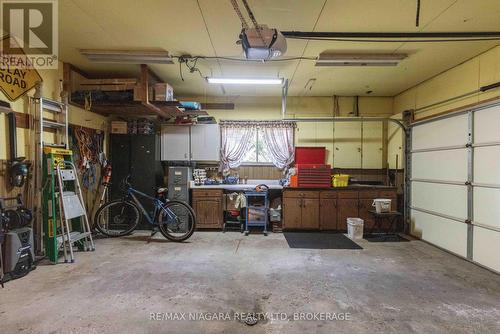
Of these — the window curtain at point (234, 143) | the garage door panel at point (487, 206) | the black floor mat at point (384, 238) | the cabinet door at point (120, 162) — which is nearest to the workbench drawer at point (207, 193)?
the window curtain at point (234, 143)

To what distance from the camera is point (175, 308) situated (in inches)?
96.8

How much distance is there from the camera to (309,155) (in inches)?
240

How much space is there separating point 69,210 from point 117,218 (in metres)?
1.41

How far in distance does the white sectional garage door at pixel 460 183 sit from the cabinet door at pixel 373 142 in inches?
36.0

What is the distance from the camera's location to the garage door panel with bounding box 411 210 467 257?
3983mm

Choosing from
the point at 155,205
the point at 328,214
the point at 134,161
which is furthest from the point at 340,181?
the point at 134,161

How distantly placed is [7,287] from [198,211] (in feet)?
9.88

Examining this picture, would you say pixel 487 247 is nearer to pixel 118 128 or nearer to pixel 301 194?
pixel 301 194

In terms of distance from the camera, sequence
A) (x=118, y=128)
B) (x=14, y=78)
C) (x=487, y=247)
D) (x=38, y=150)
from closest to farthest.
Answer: (x=14, y=78)
(x=487, y=247)
(x=38, y=150)
(x=118, y=128)

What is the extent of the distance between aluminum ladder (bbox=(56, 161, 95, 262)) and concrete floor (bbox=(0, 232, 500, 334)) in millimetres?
276

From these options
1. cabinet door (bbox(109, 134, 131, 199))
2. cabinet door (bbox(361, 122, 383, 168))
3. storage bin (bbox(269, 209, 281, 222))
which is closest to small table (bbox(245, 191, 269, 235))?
A: storage bin (bbox(269, 209, 281, 222))

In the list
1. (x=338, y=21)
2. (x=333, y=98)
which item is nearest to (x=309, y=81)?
(x=333, y=98)

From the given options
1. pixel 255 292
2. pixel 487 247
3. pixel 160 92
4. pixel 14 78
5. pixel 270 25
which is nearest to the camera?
pixel 255 292

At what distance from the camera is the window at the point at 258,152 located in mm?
6152
